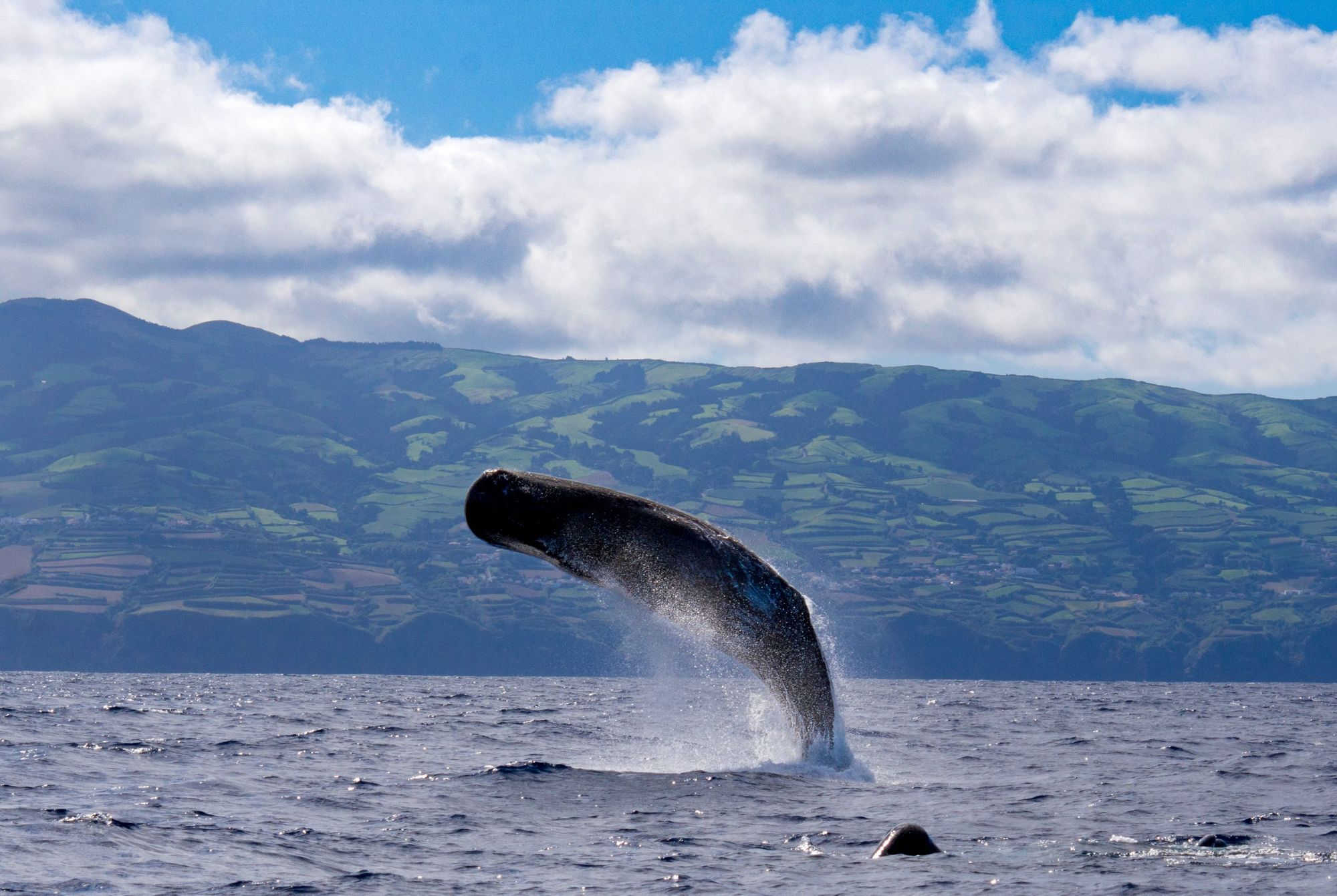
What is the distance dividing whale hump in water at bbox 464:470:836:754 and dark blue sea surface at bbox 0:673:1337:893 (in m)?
2.31

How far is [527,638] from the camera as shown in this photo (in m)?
193

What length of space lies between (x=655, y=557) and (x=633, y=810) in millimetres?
3594

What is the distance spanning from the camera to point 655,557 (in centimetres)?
1739

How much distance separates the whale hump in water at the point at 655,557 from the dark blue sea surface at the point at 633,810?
2.31m

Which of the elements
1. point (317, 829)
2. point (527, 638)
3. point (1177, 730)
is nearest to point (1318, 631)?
point (527, 638)

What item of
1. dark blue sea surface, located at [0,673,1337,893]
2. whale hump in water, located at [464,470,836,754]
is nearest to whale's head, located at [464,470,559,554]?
whale hump in water, located at [464,470,836,754]

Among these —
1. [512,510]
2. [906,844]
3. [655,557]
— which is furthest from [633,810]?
[512,510]

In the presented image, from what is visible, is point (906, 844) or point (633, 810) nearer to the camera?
point (906, 844)

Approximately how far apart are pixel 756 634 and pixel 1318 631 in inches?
7818

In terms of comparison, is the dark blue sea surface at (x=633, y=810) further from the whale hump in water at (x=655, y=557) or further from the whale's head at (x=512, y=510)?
the whale's head at (x=512, y=510)

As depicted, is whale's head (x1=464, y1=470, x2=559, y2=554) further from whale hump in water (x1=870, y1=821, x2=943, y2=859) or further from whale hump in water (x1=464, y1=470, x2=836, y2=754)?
whale hump in water (x1=870, y1=821, x2=943, y2=859)

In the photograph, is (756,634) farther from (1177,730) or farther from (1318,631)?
(1318,631)

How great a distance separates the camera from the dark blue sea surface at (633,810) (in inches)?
552

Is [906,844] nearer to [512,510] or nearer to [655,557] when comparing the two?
[655,557]
